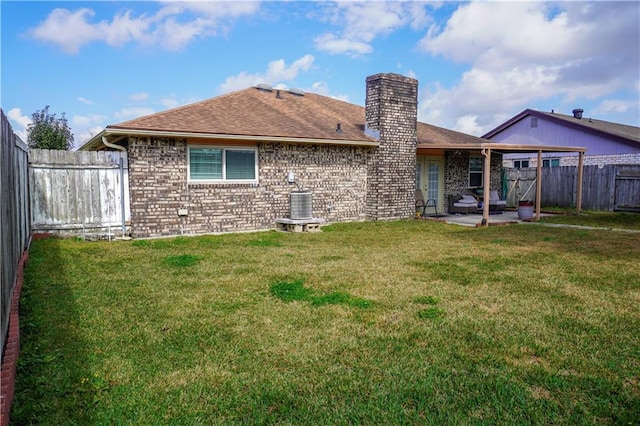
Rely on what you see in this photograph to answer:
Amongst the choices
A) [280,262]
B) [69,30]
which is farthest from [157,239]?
[69,30]

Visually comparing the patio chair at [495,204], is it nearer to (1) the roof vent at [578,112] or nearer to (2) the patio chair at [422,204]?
(2) the patio chair at [422,204]

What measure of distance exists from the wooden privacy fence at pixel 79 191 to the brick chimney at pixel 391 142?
299 inches

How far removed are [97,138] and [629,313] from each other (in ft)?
37.6

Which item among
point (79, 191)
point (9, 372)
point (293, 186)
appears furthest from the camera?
point (293, 186)

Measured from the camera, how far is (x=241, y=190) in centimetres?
1228

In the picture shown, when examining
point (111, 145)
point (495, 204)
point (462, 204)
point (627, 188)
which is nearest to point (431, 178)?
point (462, 204)

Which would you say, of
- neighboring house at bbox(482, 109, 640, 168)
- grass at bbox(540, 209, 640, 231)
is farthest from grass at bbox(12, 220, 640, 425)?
neighboring house at bbox(482, 109, 640, 168)

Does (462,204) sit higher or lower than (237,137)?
lower

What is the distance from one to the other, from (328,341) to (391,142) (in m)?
11.5

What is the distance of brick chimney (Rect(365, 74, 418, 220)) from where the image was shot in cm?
1477

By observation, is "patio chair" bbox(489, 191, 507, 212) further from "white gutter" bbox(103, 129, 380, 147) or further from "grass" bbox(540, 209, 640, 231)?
"white gutter" bbox(103, 129, 380, 147)

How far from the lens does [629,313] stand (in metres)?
5.13

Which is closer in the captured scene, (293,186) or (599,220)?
(293,186)

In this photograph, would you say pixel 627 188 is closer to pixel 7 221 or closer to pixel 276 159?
pixel 276 159
